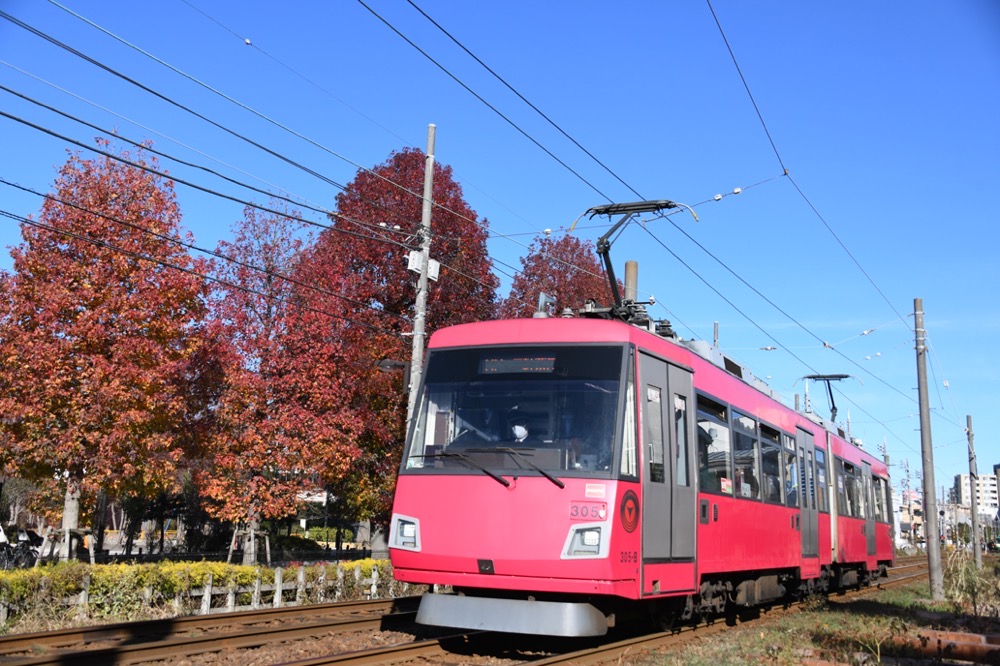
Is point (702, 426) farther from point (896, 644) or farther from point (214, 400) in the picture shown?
point (214, 400)

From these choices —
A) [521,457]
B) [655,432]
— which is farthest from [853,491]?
[521,457]

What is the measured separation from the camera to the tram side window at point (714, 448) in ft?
37.8

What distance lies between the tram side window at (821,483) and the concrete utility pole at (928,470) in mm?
3436

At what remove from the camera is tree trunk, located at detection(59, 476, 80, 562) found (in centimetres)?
2013

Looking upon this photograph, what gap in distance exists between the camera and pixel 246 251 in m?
23.6

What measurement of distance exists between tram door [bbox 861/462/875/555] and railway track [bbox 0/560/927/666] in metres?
10.5

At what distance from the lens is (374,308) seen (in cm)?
2597

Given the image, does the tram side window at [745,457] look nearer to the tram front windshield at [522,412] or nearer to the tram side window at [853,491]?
the tram front windshield at [522,412]

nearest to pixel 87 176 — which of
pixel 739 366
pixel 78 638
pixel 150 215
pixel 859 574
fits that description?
pixel 150 215

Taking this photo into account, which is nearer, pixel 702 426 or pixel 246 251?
pixel 702 426

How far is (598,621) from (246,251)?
16.8m

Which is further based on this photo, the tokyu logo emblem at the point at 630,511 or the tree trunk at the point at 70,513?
the tree trunk at the point at 70,513

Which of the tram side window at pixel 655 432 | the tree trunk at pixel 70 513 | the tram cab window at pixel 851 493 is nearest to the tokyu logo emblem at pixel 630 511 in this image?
the tram side window at pixel 655 432

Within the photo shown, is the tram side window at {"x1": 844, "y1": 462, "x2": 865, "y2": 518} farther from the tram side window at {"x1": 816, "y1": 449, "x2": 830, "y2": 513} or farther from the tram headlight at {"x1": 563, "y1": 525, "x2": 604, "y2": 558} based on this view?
the tram headlight at {"x1": 563, "y1": 525, "x2": 604, "y2": 558}
